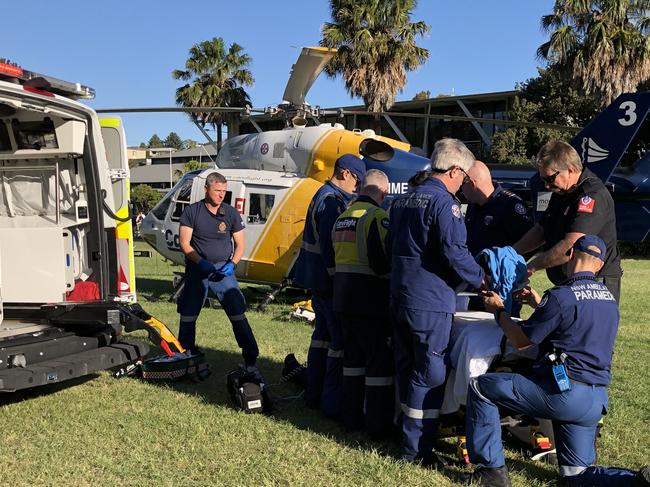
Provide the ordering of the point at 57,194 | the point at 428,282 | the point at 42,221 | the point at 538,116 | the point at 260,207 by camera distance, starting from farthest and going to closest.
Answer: the point at 538,116
the point at 260,207
the point at 42,221
the point at 57,194
the point at 428,282

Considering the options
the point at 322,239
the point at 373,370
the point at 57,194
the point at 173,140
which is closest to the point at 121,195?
the point at 57,194

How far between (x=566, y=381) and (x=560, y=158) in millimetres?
1506

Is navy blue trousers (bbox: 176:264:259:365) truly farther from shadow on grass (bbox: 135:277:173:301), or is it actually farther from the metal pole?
shadow on grass (bbox: 135:277:173:301)

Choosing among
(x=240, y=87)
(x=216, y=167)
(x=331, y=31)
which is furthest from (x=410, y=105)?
(x=216, y=167)

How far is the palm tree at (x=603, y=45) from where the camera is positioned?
21.3 m

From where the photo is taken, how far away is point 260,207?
33.6ft

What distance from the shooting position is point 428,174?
396cm

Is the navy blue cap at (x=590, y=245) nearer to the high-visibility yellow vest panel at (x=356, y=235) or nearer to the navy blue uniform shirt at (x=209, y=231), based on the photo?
the high-visibility yellow vest panel at (x=356, y=235)

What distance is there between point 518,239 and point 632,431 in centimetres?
152

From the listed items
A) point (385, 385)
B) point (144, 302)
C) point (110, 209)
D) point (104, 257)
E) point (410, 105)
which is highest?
point (410, 105)

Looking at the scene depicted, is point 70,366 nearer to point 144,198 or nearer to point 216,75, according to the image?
point 216,75

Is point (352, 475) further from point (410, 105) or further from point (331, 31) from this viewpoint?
point (410, 105)

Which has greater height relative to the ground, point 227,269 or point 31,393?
point 227,269

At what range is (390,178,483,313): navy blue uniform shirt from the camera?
3.66 meters
